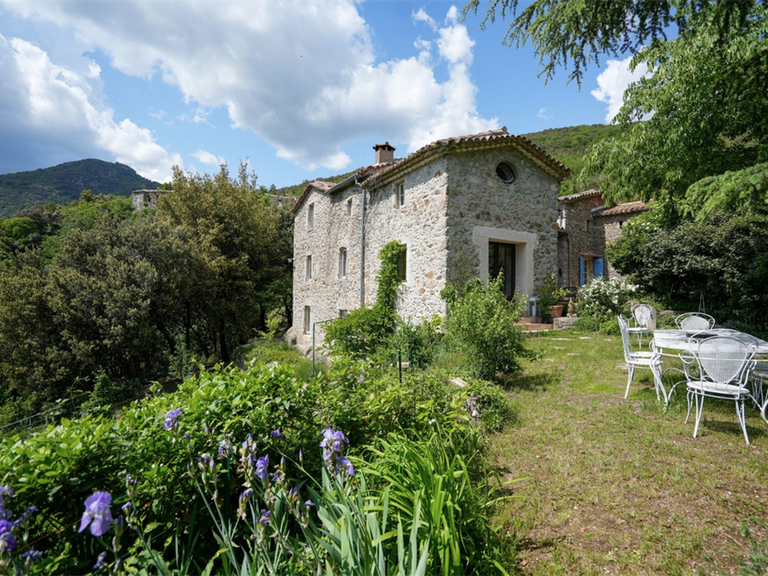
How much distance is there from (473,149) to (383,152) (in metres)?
6.54

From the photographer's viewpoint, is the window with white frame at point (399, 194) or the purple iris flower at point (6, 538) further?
the window with white frame at point (399, 194)

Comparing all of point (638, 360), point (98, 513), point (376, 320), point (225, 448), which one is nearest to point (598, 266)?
point (376, 320)

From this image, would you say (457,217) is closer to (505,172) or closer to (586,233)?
(505,172)

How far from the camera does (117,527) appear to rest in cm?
115

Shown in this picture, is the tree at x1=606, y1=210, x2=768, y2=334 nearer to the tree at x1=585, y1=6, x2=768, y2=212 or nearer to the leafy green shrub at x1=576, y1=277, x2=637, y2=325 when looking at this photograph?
the leafy green shrub at x1=576, y1=277, x2=637, y2=325

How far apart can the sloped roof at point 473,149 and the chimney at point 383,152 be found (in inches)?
140

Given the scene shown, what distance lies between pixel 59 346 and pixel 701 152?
2121 centimetres

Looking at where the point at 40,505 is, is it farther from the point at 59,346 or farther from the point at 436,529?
the point at 59,346

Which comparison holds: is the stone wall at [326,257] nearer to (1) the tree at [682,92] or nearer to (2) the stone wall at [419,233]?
A: (2) the stone wall at [419,233]

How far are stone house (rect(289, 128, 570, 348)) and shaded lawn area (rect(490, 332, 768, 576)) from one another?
4473 mm

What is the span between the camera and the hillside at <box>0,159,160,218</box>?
61891 millimetres

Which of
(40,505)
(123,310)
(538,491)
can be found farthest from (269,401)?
(123,310)

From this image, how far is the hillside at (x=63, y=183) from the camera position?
61.9 m

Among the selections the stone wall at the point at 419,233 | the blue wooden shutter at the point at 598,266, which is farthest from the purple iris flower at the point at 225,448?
the blue wooden shutter at the point at 598,266
